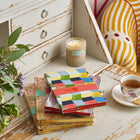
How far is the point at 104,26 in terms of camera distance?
1.45 metres

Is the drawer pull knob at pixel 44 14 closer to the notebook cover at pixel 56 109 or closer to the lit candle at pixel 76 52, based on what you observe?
the lit candle at pixel 76 52

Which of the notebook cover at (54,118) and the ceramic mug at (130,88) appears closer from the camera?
the notebook cover at (54,118)

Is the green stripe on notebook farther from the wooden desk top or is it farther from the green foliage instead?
the green foliage

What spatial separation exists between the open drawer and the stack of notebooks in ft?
0.61

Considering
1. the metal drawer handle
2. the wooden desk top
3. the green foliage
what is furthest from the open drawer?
the green foliage

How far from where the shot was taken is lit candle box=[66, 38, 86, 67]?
1.20 meters

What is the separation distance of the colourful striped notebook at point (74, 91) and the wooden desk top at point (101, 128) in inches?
2.7

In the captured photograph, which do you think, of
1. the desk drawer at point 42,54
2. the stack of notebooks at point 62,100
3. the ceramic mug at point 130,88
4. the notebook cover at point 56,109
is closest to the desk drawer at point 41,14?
the desk drawer at point 42,54

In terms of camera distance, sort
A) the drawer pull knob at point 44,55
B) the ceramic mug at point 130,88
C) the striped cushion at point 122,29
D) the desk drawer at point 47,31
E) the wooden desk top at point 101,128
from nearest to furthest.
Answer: the wooden desk top at point 101,128 → the ceramic mug at point 130,88 → the desk drawer at point 47,31 → the drawer pull knob at point 44,55 → the striped cushion at point 122,29

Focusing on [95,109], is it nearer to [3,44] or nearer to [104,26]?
[3,44]

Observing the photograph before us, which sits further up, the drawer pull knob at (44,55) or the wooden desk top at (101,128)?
the drawer pull knob at (44,55)

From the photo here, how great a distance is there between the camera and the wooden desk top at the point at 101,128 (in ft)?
2.80

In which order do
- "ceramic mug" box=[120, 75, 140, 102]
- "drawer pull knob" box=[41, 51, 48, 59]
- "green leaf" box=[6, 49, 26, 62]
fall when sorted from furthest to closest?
1. "drawer pull knob" box=[41, 51, 48, 59]
2. "ceramic mug" box=[120, 75, 140, 102]
3. "green leaf" box=[6, 49, 26, 62]

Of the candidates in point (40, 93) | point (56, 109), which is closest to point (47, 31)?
point (40, 93)
